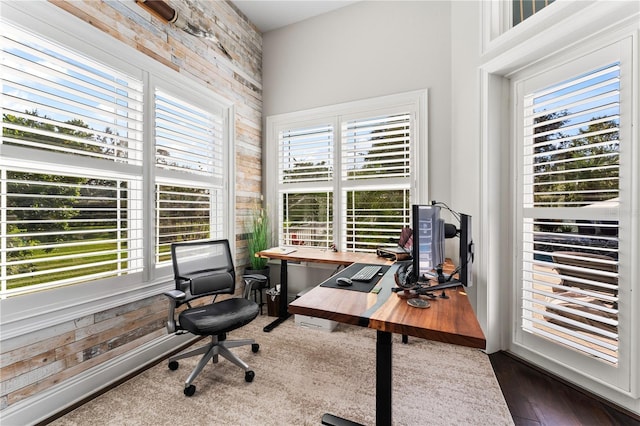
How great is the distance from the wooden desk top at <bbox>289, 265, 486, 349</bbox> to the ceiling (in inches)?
127

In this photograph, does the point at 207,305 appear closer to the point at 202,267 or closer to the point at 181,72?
the point at 202,267

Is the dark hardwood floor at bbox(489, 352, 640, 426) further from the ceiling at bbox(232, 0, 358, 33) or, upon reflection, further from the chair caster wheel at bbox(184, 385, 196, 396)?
the ceiling at bbox(232, 0, 358, 33)

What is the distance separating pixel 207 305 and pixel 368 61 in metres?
2.97

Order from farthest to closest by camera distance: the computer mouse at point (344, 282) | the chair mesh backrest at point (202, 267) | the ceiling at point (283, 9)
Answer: the ceiling at point (283, 9), the chair mesh backrest at point (202, 267), the computer mouse at point (344, 282)

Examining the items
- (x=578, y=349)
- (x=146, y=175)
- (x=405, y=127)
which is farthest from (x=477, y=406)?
(x=146, y=175)

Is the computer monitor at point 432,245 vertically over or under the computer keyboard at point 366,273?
over

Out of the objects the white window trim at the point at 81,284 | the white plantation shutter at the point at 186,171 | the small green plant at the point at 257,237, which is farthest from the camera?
the small green plant at the point at 257,237

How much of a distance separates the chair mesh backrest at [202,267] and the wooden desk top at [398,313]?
1093 millimetres

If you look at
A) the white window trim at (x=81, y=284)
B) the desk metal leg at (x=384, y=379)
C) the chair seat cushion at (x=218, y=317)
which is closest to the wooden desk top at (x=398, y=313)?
the desk metal leg at (x=384, y=379)

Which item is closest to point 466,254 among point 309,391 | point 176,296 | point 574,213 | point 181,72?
point 574,213

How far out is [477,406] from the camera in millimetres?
1665

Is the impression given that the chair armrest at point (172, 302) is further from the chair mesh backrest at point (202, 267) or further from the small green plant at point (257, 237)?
the small green plant at point (257, 237)

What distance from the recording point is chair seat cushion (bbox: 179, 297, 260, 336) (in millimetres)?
1789

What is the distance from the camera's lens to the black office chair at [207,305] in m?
1.84
